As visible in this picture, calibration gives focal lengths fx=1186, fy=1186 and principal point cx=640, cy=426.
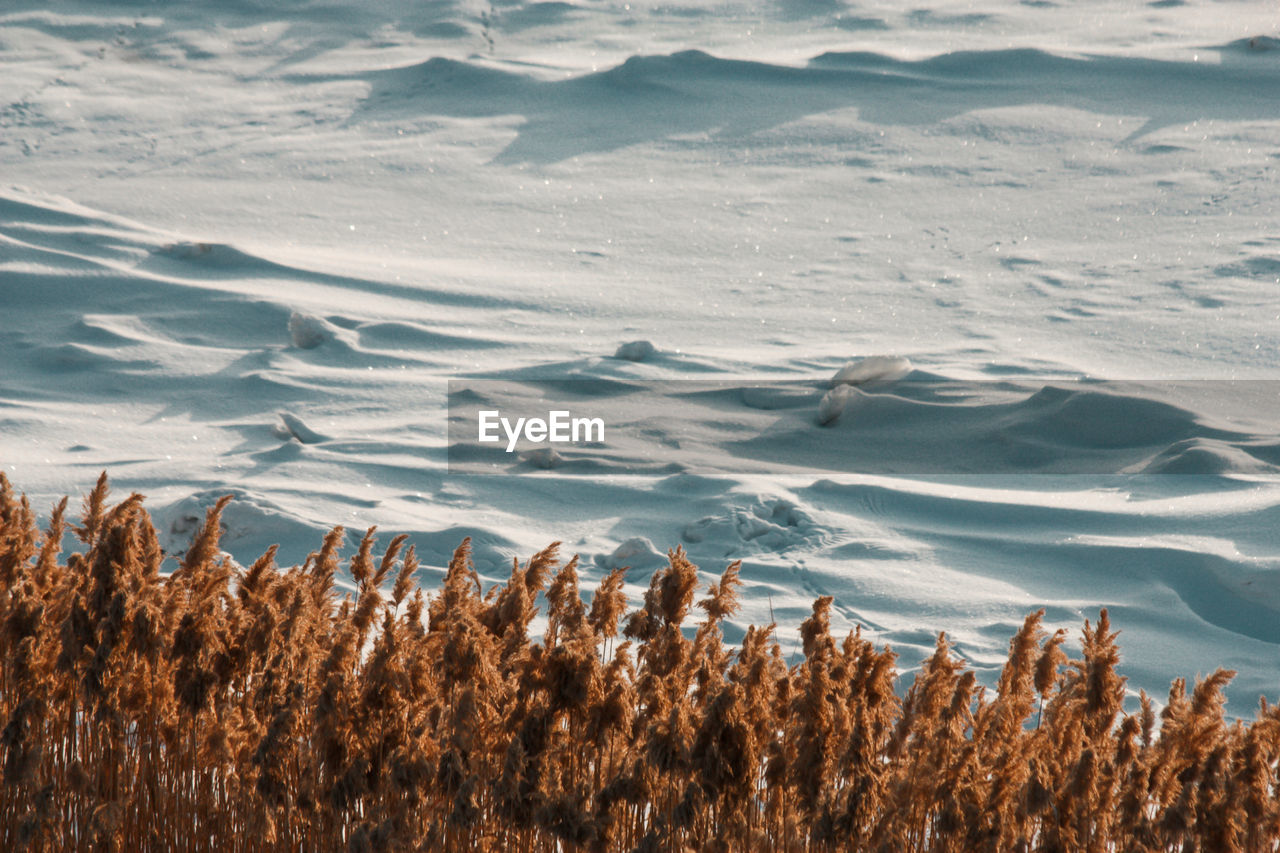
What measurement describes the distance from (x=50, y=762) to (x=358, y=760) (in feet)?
2.53

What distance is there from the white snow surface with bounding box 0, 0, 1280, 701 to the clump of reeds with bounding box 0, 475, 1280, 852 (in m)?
1.82

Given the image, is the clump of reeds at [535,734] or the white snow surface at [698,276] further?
the white snow surface at [698,276]

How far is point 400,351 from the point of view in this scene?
6.34 metres

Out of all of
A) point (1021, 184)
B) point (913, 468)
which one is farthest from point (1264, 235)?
point (913, 468)

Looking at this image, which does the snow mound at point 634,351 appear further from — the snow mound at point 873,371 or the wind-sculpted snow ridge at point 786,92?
the wind-sculpted snow ridge at point 786,92

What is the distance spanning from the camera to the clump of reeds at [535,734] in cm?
154

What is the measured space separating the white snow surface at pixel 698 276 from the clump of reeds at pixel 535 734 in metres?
1.82

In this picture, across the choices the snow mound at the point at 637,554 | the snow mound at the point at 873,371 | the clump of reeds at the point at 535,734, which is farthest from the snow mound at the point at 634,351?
the clump of reeds at the point at 535,734

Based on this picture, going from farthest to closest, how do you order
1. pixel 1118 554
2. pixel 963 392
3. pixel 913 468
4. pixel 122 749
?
pixel 963 392
pixel 913 468
pixel 1118 554
pixel 122 749

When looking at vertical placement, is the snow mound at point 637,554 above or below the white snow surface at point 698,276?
below

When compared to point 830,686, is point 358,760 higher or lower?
lower

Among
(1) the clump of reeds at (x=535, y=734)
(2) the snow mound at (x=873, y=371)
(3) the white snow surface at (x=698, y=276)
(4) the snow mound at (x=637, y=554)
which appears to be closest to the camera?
(1) the clump of reeds at (x=535, y=734)

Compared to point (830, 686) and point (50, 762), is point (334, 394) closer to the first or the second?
point (50, 762)

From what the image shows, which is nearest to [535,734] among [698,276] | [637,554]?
[637,554]
